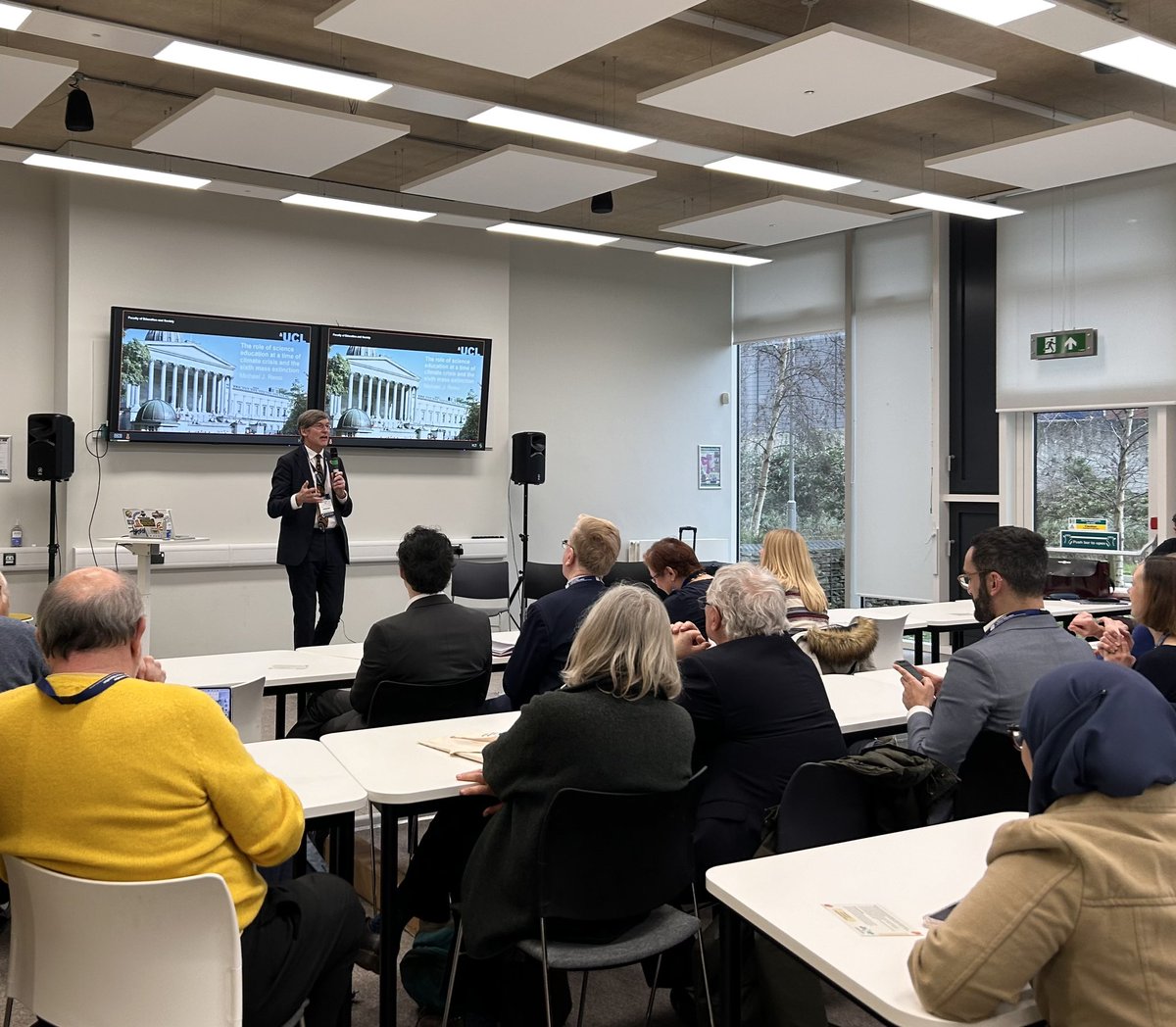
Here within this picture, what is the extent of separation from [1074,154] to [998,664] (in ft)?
15.7

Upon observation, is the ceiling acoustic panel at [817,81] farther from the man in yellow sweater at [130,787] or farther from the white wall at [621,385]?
the white wall at [621,385]

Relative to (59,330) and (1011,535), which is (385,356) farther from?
(1011,535)

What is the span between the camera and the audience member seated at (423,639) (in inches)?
146

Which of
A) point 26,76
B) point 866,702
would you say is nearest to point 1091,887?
point 866,702

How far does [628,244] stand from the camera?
382 inches

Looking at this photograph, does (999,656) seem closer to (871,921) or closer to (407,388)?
(871,921)

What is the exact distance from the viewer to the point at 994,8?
4555 mm

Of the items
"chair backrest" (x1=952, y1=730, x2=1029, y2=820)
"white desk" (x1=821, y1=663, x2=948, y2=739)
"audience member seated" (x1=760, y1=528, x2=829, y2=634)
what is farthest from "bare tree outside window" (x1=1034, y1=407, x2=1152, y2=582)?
"chair backrest" (x1=952, y1=730, x2=1029, y2=820)

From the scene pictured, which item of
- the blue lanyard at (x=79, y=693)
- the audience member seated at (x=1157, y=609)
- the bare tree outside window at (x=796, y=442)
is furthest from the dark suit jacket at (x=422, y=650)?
the bare tree outside window at (x=796, y=442)

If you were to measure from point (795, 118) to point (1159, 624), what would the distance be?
370cm

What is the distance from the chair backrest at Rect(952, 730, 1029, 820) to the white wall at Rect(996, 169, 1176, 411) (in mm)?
6092

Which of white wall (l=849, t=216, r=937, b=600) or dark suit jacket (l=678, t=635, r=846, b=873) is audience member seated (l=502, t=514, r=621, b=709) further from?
white wall (l=849, t=216, r=937, b=600)

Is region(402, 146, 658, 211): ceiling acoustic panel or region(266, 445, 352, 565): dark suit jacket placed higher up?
region(402, 146, 658, 211): ceiling acoustic panel

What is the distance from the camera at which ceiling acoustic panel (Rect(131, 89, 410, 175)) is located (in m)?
5.94
